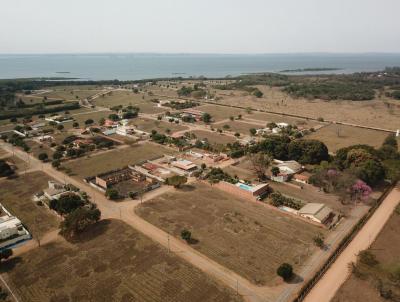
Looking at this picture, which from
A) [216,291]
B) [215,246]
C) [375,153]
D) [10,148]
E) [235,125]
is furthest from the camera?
[235,125]

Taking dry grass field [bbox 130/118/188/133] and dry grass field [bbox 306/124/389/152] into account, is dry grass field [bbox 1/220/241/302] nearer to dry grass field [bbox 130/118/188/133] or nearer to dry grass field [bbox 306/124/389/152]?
dry grass field [bbox 306/124/389/152]

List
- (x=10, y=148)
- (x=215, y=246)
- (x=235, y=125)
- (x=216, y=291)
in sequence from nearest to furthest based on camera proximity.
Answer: (x=216, y=291)
(x=215, y=246)
(x=10, y=148)
(x=235, y=125)

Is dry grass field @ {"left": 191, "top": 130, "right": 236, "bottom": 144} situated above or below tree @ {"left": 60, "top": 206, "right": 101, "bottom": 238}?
below

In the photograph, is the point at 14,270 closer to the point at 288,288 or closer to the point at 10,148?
the point at 288,288

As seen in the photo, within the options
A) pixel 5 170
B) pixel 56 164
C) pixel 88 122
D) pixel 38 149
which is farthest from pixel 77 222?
pixel 88 122

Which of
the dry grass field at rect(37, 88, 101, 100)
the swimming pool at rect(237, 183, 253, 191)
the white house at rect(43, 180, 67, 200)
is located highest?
the dry grass field at rect(37, 88, 101, 100)

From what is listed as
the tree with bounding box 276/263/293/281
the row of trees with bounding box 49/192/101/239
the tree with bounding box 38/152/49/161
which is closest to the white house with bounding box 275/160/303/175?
the tree with bounding box 276/263/293/281

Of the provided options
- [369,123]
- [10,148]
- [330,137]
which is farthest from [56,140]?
[369,123]

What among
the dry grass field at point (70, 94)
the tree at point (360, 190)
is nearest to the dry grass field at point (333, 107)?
the tree at point (360, 190)
